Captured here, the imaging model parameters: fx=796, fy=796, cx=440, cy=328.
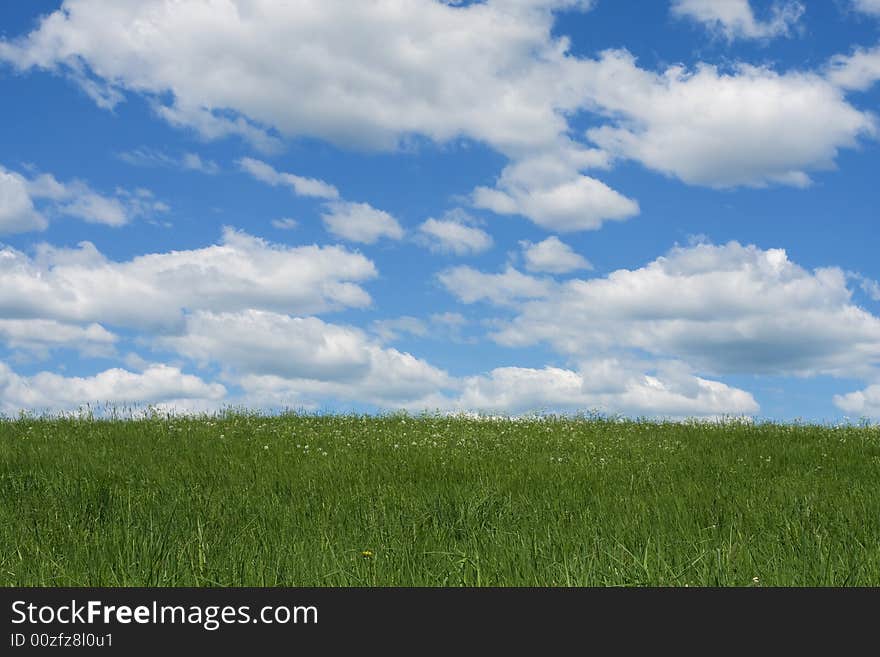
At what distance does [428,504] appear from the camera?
9312 mm

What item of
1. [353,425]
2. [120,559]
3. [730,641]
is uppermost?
[353,425]

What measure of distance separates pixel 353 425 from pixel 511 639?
1461cm

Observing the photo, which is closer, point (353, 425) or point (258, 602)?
point (258, 602)

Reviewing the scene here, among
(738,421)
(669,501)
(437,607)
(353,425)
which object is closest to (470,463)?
(669,501)

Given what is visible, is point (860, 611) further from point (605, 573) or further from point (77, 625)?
point (77, 625)

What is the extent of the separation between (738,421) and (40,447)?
16.6m

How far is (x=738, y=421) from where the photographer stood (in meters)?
21.1

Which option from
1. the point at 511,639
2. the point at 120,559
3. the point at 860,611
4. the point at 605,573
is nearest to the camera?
the point at 511,639

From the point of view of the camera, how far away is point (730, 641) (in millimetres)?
4273

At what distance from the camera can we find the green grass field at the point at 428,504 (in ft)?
19.6

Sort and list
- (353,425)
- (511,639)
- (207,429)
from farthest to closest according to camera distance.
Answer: (353,425) < (207,429) < (511,639)

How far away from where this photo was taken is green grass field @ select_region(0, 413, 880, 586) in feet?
19.6

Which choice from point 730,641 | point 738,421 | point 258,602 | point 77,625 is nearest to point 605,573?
point 730,641

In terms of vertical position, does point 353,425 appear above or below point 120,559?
above
